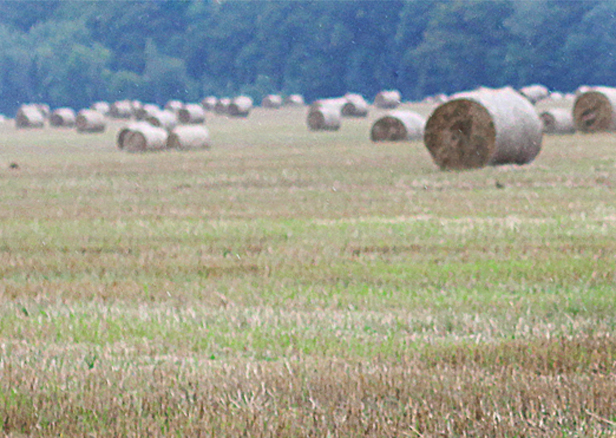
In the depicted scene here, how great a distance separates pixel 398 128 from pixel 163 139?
5.94m

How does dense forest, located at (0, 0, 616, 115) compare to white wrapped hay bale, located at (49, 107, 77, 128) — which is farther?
dense forest, located at (0, 0, 616, 115)

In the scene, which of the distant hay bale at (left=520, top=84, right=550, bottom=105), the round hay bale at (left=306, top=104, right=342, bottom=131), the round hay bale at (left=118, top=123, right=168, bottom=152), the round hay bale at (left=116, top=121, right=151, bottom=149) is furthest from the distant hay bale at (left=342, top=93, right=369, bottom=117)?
the round hay bale at (left=118, top=123, right=168, bottom=152)

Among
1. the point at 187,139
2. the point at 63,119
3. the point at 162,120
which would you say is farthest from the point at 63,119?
the point at 187,139

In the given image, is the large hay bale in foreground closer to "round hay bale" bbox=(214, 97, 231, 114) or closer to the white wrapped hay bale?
the white wrapped hay bale

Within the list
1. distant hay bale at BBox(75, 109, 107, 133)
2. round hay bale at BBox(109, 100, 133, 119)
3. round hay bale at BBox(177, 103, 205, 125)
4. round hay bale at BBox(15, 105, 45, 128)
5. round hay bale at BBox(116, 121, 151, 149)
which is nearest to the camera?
round hay bale at BBox(116, 121, 151, 149)

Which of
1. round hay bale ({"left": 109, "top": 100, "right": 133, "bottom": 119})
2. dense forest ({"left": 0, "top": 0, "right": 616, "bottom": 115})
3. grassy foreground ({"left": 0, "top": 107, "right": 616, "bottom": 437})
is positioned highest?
dense forest ({"left": 0, "top": 0, "right": 616, "bottom": 115})

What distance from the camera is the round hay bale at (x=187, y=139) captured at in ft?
84.6

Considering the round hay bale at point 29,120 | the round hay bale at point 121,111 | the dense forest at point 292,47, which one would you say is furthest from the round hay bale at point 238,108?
the dense forest at point 292,47

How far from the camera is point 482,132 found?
18172mm

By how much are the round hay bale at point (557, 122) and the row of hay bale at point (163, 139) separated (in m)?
9.14

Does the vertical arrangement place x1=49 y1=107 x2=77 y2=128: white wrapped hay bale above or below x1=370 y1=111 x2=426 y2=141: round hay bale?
above

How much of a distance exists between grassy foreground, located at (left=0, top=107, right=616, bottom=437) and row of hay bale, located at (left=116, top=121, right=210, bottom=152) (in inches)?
443

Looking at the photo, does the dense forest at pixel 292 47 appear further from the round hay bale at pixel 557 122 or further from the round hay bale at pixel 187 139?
the round hay bale at pixel 187 139

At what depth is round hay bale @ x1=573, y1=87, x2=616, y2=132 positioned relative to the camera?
28547 mm
